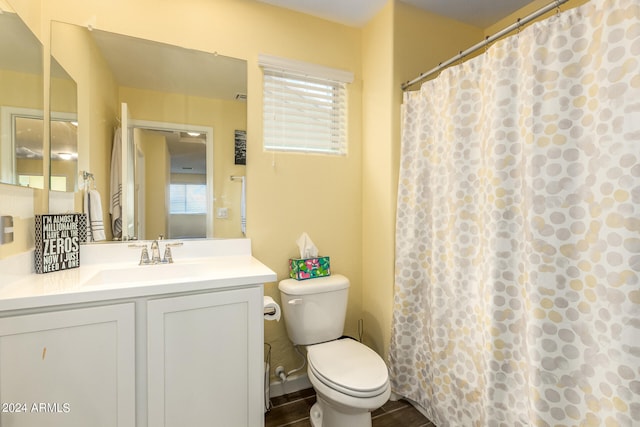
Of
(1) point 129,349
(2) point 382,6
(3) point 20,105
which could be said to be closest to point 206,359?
(1) point 129,349

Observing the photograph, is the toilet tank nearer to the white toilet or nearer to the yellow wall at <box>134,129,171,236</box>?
the white toilet

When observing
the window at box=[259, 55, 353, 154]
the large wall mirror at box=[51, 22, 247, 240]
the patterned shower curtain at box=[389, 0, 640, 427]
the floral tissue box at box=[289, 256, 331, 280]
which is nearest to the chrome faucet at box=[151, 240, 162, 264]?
the large wall mirror at box=[51, 22, 247, 240]

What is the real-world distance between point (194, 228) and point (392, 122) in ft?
4.52

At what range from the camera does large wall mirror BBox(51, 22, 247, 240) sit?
1495 millimetres

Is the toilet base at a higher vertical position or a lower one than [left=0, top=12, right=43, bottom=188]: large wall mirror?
lower

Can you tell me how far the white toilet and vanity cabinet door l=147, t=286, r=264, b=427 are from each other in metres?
0.33

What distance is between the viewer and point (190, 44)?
167cm

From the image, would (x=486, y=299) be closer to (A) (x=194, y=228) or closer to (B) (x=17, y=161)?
(A) (x=194, y=228)

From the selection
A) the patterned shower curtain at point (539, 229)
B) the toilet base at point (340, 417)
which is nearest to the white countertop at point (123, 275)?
the toilet base at point (340, 417)

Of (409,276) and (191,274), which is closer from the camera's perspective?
(191,274)

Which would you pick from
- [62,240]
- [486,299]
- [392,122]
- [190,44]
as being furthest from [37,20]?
[486,299]

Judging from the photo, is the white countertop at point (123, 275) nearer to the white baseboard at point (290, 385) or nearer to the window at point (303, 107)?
the window at point (303, 107)

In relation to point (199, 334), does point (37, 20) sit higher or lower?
higher

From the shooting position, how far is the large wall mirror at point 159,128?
150 cm
